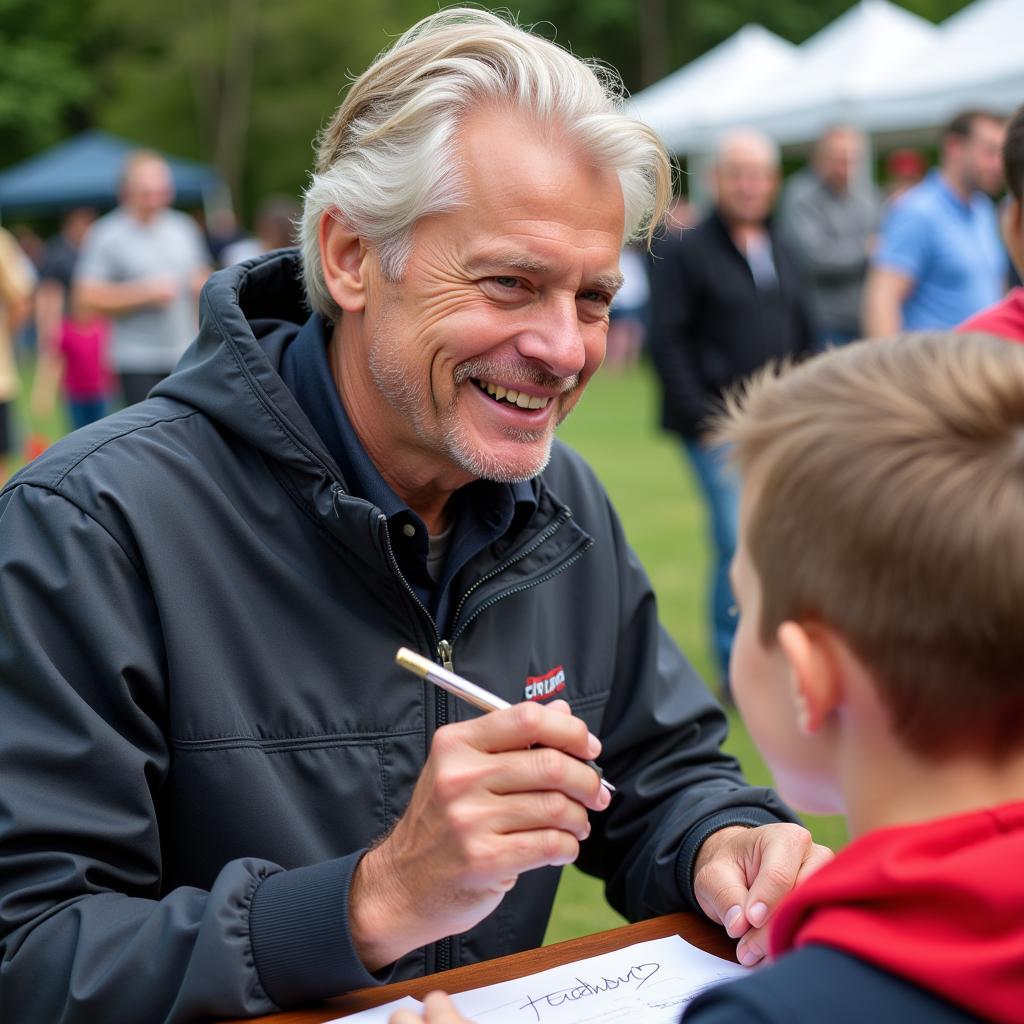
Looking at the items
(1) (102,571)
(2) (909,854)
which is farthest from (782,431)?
(1) (102,571)

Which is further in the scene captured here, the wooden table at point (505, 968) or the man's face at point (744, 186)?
the man's face at point (744, 186)

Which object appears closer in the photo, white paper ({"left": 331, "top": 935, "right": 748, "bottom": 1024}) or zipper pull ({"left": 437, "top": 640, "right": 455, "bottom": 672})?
white paper ({"left": 331, "top": 935, "right": 748, "bottom": 1024})

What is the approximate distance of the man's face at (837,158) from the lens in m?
8.62

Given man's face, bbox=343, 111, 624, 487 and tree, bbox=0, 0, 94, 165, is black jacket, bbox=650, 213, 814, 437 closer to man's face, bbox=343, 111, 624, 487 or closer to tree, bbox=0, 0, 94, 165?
man's face, bbox=343, 111, 624, 487

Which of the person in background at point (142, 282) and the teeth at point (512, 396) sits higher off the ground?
the teeth at point (512, 396)

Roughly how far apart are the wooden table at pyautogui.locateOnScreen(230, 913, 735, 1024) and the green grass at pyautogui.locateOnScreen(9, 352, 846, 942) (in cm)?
177

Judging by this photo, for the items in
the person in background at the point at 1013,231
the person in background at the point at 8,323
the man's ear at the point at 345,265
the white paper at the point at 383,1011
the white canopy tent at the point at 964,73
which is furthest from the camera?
the white canopy tent at the point at 964,73

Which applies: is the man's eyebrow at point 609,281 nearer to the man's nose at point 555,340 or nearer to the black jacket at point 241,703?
the man's nose at point 555,340

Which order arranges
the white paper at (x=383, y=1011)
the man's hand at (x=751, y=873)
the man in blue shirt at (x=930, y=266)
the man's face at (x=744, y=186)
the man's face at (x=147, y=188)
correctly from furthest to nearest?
the man's face at (x=147, y=188) → the man in blue shirt at (x=930, y=266) → the man's face at (x=744, y=186) → the man's hand at (x=751, y=873) → the white paper at (x=383, y=1011)

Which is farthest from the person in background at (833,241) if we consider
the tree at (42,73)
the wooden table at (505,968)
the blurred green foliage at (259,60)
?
the tree at (42,73)

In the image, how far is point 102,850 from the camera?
1.60 m

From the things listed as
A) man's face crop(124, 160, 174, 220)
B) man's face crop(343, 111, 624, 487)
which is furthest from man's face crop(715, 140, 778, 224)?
man's face crop(343, 111, 624, 487)

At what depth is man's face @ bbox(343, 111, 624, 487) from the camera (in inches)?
77.8

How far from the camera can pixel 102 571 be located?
168cm
